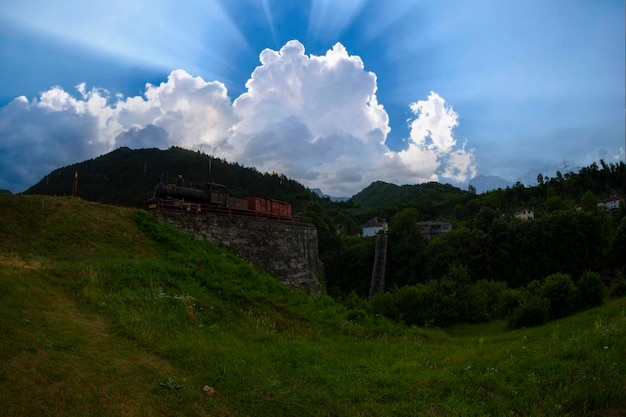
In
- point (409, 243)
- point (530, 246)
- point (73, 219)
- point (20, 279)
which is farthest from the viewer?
point (409, 243)

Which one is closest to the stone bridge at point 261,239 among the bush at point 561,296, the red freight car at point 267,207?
the red freight car at point 267,207

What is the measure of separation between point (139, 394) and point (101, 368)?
3.17ft

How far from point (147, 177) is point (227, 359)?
80.8m

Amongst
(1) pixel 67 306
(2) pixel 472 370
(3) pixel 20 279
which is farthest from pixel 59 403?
(2) pixel 472 370

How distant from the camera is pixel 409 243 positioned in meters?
54.0

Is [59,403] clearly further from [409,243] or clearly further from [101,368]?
[409,243]

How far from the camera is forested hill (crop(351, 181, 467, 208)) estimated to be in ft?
414

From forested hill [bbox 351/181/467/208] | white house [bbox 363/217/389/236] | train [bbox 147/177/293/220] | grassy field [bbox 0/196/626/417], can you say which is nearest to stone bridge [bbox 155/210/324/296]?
train [bbox 147/177/293/220]

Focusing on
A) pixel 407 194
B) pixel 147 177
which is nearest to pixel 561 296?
pixel 147 177

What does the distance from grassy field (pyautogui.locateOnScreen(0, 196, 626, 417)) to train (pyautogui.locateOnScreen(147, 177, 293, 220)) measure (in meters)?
7.62

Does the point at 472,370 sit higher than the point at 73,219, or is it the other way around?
the point at 73,219

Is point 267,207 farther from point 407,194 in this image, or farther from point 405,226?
point 407,194

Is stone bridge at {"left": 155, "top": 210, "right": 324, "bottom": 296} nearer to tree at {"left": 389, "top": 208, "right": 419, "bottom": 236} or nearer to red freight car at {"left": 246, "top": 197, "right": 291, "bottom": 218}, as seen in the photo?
red freight car at {"left": 246, "top": 197, "right": 291, "bottom": 218}

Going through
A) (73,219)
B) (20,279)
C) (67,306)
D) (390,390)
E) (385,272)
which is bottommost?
(385,272)
